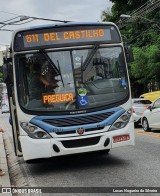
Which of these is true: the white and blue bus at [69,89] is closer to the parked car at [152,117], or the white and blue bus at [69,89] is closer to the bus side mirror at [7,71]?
the bus side mirror at [7,71]

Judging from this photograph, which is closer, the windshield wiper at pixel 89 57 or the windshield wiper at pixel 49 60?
the windshield wiper at pixel 49 60

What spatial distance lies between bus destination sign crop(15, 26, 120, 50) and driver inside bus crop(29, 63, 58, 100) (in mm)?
511

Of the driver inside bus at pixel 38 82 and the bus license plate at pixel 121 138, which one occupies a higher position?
the driver inside bus at pixel 38 82

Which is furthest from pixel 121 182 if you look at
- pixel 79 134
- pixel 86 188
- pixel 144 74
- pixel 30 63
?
pixel 144 74

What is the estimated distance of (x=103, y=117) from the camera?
9281 mm

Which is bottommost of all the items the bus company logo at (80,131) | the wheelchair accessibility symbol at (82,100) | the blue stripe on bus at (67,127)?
the bus company logo at (80,131)

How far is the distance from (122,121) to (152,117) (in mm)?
9759

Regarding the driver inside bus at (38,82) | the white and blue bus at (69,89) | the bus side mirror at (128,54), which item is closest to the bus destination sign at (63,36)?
the white and blue bus at (69,89)

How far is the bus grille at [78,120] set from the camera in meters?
9.05

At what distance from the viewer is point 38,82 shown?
9.32 meters

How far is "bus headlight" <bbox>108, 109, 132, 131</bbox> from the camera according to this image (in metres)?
9.38

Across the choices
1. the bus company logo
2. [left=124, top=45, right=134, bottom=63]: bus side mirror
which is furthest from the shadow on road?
[left=124, top=45, right=134, bottom=63]: bus side mirror

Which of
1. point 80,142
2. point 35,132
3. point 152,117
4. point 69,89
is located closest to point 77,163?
point 80,142

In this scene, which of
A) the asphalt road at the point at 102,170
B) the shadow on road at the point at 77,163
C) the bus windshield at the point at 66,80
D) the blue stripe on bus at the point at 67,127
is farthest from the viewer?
the shadow on road at the point at 77,163
